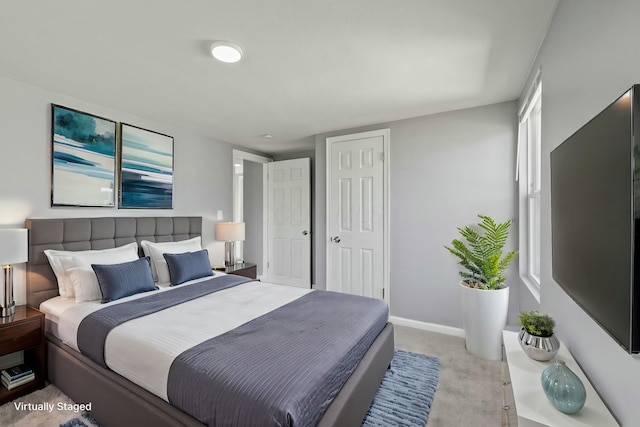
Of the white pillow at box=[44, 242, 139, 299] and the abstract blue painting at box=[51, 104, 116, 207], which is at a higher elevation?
the abstract blue painting at box=[51, 104, 116, 207]

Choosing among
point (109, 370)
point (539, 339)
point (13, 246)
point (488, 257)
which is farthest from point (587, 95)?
point (13, 246)

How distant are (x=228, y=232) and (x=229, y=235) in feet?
0.14

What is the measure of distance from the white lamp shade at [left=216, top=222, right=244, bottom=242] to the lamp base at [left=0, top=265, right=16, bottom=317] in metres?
1.98

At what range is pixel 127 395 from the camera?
1.54 meters

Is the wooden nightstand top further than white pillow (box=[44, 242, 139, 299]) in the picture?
No

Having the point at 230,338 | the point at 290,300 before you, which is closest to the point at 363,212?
the point at 290,300

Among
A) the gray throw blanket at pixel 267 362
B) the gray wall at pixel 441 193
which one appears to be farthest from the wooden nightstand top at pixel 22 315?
the gray wall at pixel 441 193

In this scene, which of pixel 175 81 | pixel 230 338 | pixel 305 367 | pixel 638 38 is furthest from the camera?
pixel 175 81

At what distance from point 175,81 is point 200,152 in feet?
5.21

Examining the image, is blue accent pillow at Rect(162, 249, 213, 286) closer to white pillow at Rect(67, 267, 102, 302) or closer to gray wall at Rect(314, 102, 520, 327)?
white pillow at Rect(67, 267, 102, 302)

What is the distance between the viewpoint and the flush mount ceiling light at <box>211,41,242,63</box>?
1.78 meters

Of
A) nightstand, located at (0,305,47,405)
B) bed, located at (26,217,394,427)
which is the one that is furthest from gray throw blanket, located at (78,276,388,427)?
nightstand, located at (0,305,47,405)

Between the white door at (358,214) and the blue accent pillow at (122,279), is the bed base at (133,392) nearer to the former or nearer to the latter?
the blue accent pillow at (122,279)

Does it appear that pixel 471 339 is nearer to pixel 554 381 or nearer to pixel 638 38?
pixel 554 381
